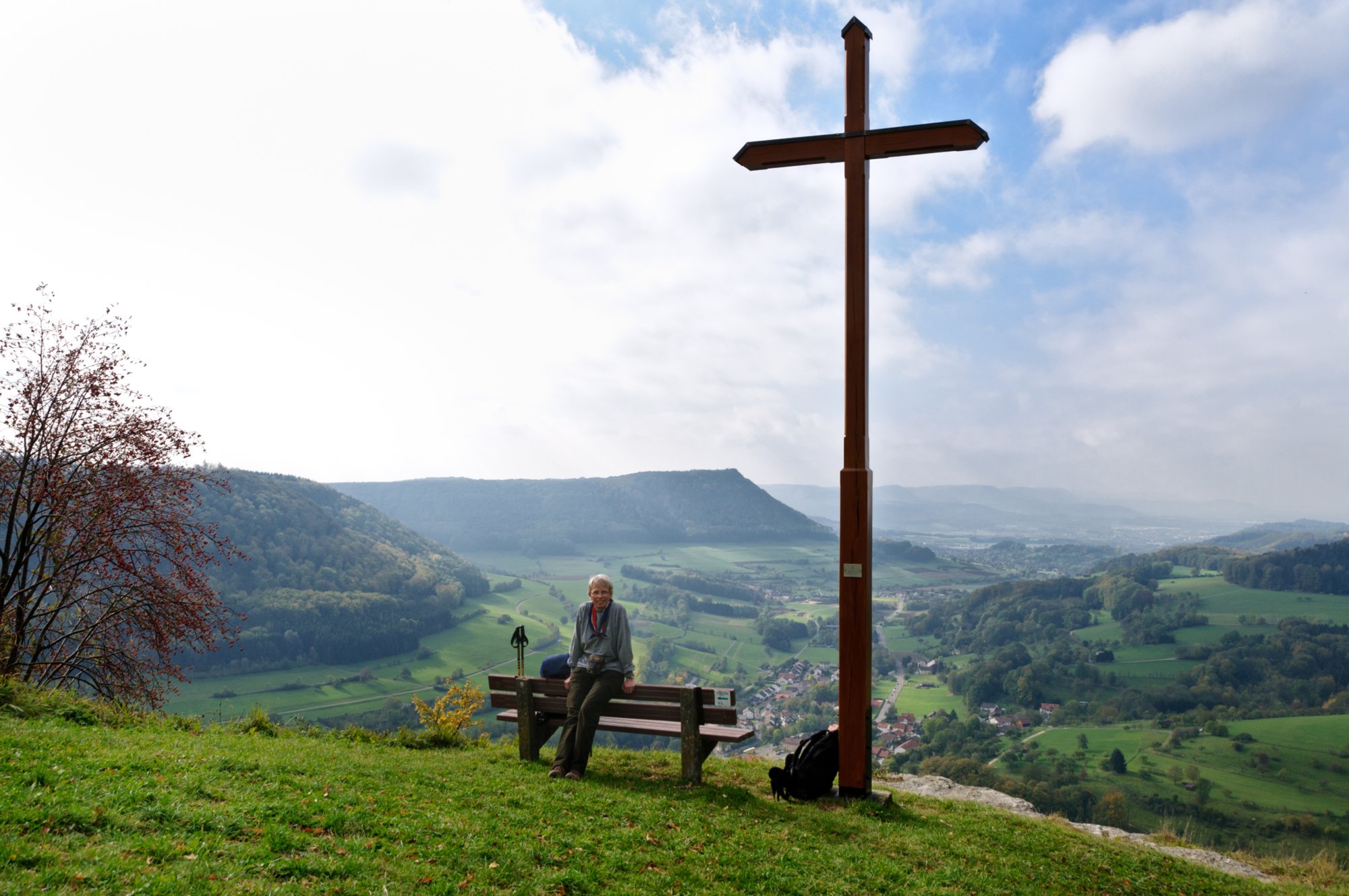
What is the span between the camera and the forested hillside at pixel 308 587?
2504 inches

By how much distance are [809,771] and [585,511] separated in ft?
526

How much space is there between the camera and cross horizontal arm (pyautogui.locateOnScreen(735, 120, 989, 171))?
26.6 feet

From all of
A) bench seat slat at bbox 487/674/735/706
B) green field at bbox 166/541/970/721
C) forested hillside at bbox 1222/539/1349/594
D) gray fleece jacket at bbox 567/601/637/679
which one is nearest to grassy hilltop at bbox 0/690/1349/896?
bench seat slat at bbox 487/674/735/706

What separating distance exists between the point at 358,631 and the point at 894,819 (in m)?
70.8

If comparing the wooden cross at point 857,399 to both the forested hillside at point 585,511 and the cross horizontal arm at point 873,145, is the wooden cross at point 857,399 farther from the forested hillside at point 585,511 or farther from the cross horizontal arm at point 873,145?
the forested hillside at point 585,511

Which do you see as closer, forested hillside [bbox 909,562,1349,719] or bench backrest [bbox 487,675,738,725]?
bench backrest [bbox 487,675,738,725]

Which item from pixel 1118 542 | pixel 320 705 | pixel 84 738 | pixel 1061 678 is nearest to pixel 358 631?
pixel 320 705

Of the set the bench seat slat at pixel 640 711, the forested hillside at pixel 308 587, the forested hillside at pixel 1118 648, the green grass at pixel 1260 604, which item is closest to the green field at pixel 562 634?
the forested hillside at pixel 308 587

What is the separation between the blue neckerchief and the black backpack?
95.6 inches

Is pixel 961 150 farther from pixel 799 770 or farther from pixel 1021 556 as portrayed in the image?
pixel 1021 556

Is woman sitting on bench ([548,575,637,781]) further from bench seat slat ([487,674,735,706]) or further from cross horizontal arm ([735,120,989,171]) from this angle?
cross horizontal arm ([735,120,989,171])

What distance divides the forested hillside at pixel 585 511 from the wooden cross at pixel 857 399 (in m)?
150

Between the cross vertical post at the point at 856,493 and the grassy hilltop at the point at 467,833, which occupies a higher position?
the cross vertical post at the point at 856,493

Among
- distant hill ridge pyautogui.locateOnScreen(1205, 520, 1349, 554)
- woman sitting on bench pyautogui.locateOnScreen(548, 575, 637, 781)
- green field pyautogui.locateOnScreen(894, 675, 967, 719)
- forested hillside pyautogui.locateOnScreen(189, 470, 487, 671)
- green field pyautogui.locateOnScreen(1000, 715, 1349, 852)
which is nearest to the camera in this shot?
woman sitting on bench pyautogui.locateOnScreen(548, 575, 637, 781)
